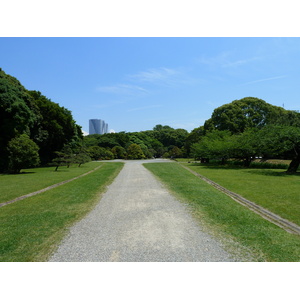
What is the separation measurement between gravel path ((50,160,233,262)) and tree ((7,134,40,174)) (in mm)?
16506

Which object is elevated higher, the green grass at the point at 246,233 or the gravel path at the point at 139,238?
the gravel path at the point at 139,238

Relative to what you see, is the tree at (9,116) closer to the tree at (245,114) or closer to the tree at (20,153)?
the tree at (20,153)

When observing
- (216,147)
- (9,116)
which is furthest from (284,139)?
(9,116)

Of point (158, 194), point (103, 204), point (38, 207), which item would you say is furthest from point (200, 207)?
point (38, 207)

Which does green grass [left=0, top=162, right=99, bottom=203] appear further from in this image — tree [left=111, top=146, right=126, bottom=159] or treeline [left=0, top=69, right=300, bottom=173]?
tree [left=111, top=146, right=126, bottom=159]

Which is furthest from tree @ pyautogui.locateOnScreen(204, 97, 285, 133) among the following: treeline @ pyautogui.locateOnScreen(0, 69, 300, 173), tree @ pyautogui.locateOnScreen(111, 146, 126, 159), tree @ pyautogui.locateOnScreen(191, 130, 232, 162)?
tree @ pyautogui.locateOnScreen(111, 146, 126, 159)

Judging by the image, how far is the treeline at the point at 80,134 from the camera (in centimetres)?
1863

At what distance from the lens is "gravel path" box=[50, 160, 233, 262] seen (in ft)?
11.2

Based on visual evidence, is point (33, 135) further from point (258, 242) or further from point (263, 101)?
point (263, 101)

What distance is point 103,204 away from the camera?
23.3ft

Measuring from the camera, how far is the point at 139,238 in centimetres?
412

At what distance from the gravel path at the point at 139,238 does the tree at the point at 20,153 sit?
16506 millimetres

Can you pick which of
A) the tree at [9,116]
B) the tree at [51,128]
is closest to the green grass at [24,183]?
the tree at [9,116]

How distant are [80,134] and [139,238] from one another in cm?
3674
